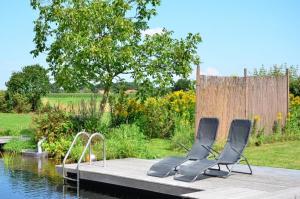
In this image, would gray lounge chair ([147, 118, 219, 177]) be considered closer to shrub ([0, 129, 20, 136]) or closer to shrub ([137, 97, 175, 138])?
shrub ([137, 97, 175, 138])

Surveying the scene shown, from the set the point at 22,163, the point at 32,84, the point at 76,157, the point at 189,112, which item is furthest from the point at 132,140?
the point at 32,84

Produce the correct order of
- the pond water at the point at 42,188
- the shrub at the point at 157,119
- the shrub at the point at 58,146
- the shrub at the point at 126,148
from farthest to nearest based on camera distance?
the shrub at the point at 157,119 < the shrub at the point at 58,146 < the shrub at the point at 126,148 < the pond water at the point at 42,188

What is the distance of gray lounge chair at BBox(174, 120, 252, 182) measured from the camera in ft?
31.0

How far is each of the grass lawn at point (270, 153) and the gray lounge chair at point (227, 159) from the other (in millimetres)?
1995

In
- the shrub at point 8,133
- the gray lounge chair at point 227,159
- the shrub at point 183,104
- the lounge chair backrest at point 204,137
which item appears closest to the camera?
the gray lounge chair at point 227,159

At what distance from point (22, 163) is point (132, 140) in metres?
2.90

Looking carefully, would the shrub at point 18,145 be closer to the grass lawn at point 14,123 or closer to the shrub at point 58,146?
the shrub at point 58,146

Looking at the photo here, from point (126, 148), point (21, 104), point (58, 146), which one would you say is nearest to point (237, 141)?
point (126, 148)

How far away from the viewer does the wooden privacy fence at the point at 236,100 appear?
51.0 feet

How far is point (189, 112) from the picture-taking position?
17.3 meters

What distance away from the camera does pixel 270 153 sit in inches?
555

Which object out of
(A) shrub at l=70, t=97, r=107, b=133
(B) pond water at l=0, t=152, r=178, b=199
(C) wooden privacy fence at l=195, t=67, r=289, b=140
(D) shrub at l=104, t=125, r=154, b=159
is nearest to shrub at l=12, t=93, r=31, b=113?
(A) shrub at l=70, t=97, r=107, b=133

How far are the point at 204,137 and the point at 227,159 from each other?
36.5 inches

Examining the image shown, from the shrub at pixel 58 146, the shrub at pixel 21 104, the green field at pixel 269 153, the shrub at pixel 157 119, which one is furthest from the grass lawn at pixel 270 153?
the shrub at pixel 21 104
